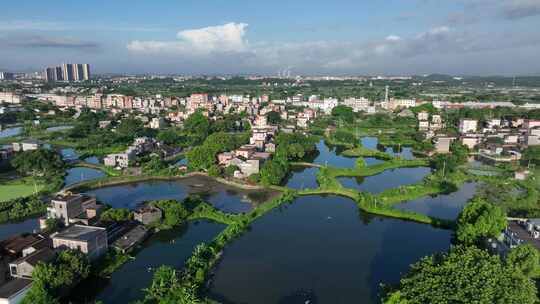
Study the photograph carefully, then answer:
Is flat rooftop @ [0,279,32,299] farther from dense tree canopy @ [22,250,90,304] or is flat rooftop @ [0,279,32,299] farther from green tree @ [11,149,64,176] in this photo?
green tree @ [11,149,64,176]

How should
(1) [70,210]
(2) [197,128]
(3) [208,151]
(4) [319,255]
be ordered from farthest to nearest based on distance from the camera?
1. (2) [197,128]
2. (3) [208,151]
3. (1) [70,210]
4. (4) [319,255]

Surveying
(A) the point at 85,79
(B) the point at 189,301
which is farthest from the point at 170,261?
(A) the point at 85,79

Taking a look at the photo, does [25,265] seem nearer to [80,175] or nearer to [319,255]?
[319,255]

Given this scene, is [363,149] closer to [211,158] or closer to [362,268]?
[211,158]

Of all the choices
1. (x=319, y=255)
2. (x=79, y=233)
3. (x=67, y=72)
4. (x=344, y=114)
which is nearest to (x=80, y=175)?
(x=79, y=233)

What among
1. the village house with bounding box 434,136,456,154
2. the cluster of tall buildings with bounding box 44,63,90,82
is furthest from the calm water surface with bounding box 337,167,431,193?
the cluster of tall buildings with bounding box 44,63,90,82

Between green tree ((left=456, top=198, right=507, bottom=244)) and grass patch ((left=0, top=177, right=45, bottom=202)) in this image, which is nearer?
green tree ((left=456, top=198, right=507, bottom=244))
